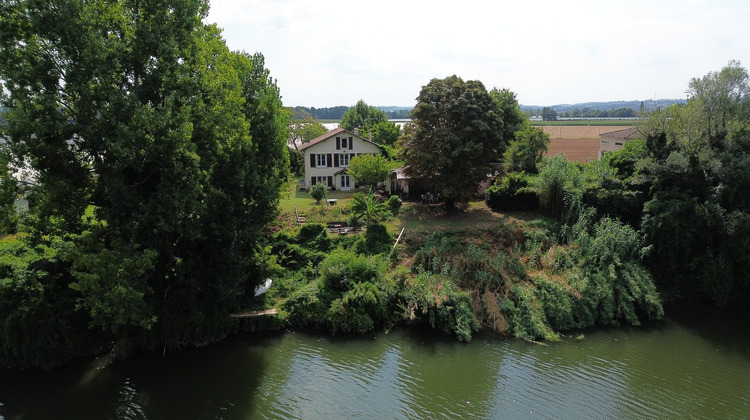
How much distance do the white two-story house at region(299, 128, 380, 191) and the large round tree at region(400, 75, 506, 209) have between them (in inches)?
463

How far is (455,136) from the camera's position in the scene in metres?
26.5

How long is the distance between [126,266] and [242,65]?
8.43 metres

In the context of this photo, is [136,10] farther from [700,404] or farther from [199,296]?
[700,404]

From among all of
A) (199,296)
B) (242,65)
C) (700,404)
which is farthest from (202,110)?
(700,404)

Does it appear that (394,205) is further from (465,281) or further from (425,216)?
(465,281)

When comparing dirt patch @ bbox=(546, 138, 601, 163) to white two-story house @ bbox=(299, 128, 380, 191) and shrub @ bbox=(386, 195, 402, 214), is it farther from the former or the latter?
shrub @ bbox=(386, 195, 402, 214)

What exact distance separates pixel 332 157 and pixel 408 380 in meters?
26.3

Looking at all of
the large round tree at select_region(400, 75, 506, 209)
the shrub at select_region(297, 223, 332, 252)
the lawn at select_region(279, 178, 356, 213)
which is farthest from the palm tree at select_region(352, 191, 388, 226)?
the large round tree at select_region(400, 75, 506, 209)

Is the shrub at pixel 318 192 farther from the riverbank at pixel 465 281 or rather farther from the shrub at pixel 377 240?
the shrub at pixel 377 240

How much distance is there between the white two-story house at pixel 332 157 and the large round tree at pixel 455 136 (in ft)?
38.6

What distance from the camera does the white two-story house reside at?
3881 cm

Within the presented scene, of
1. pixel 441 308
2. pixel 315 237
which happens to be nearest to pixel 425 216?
pixel 315 237

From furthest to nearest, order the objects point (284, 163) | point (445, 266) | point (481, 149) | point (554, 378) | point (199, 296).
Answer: point (481, 149), point (445, 266), point (284, 163), point (199, 296), point (554, 378)

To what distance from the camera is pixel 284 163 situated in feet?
61.4
